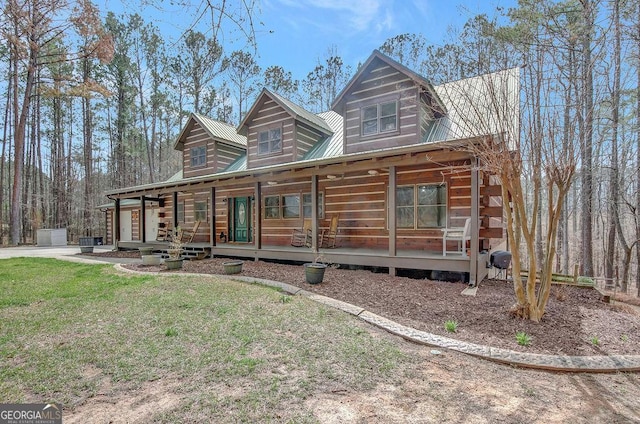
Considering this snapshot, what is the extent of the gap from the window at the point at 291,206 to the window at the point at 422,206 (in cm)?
378

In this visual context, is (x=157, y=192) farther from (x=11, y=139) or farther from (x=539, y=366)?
(x=11, y=139)

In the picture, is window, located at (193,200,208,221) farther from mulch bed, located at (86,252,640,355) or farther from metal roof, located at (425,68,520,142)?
metal roof, located at (425,68,520,142)

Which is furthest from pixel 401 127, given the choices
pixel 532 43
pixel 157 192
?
pixel 157 192

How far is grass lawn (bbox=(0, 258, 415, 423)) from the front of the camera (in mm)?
2615

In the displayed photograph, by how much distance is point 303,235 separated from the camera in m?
10.6

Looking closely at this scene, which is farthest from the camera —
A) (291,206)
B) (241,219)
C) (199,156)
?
(199,156)

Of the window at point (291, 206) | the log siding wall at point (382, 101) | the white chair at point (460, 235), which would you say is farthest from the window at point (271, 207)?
the white chair at point (460, 235)

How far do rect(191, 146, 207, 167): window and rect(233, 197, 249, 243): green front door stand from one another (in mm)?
2992

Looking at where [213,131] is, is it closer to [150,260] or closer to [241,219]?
[241,219]

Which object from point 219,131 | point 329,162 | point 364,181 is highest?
point 219,131

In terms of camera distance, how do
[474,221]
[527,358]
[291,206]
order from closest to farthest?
1. [527,358]
2. [474,221]
3. [291,206]

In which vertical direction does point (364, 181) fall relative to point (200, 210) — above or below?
above

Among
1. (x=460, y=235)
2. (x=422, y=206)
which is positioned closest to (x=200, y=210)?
(x=422, y=206)

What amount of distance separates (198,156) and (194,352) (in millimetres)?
13044
